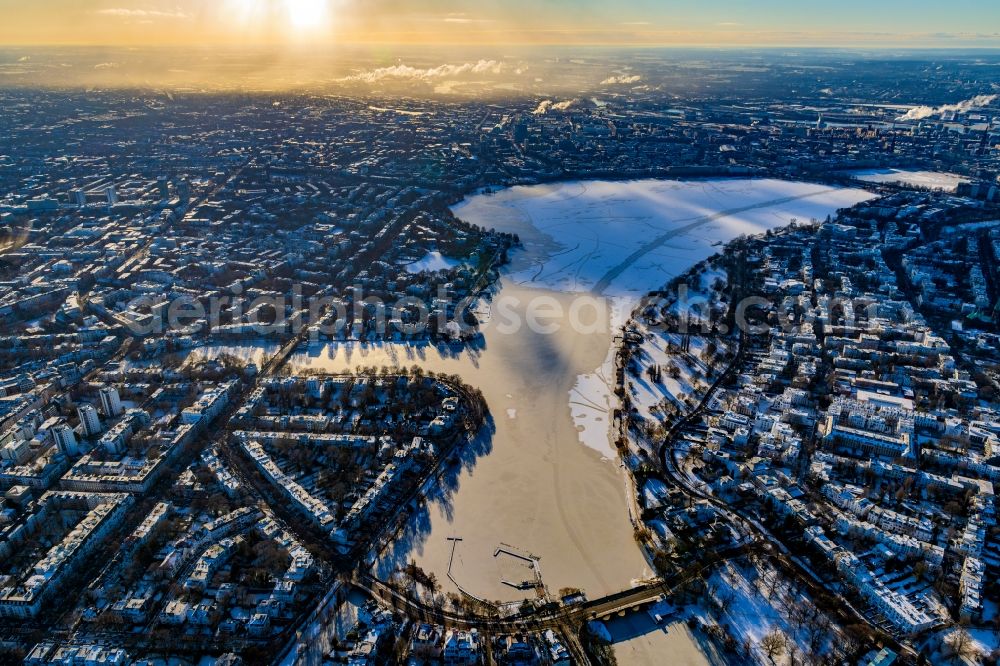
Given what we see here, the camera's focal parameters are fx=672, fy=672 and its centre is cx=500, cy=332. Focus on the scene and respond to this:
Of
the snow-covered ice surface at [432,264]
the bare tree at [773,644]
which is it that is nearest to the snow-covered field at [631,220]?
the snow-covered ice surface at [432,264]

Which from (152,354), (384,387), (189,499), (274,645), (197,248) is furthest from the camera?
(197,248)

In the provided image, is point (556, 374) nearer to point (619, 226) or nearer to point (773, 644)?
point (773, 644)

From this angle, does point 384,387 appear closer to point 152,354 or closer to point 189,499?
point 189,499

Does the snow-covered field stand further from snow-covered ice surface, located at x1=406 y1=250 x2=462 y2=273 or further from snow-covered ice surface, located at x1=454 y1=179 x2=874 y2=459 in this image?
snow-covered ice surface, located at x1=406 y1=250 x2=462 y2=273

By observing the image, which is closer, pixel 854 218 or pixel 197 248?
pixel 197 248

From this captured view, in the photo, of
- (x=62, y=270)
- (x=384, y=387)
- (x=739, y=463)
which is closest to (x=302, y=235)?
(x=62, y=270)

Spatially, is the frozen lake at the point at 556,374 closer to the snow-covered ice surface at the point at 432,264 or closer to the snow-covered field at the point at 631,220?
the snow-covered field at the point at 631,220
